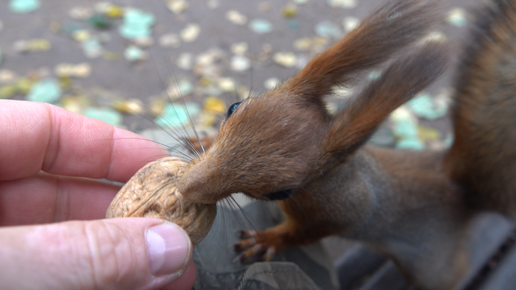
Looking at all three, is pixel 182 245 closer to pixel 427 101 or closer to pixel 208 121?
pixel 208 121

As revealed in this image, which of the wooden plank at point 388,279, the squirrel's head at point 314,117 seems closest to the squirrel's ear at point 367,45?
the squirrel's head at point 314,117

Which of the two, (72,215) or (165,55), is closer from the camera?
(72,215)

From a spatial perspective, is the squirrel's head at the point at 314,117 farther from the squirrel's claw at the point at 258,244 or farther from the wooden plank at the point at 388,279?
the wooden plank at the point at 388,279

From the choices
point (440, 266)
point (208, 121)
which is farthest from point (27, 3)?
point (440, 266)

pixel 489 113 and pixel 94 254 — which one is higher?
pixel 489 113

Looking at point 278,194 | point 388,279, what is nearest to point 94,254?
point 278,194

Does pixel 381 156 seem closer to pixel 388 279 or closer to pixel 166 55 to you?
pixel 388 279
